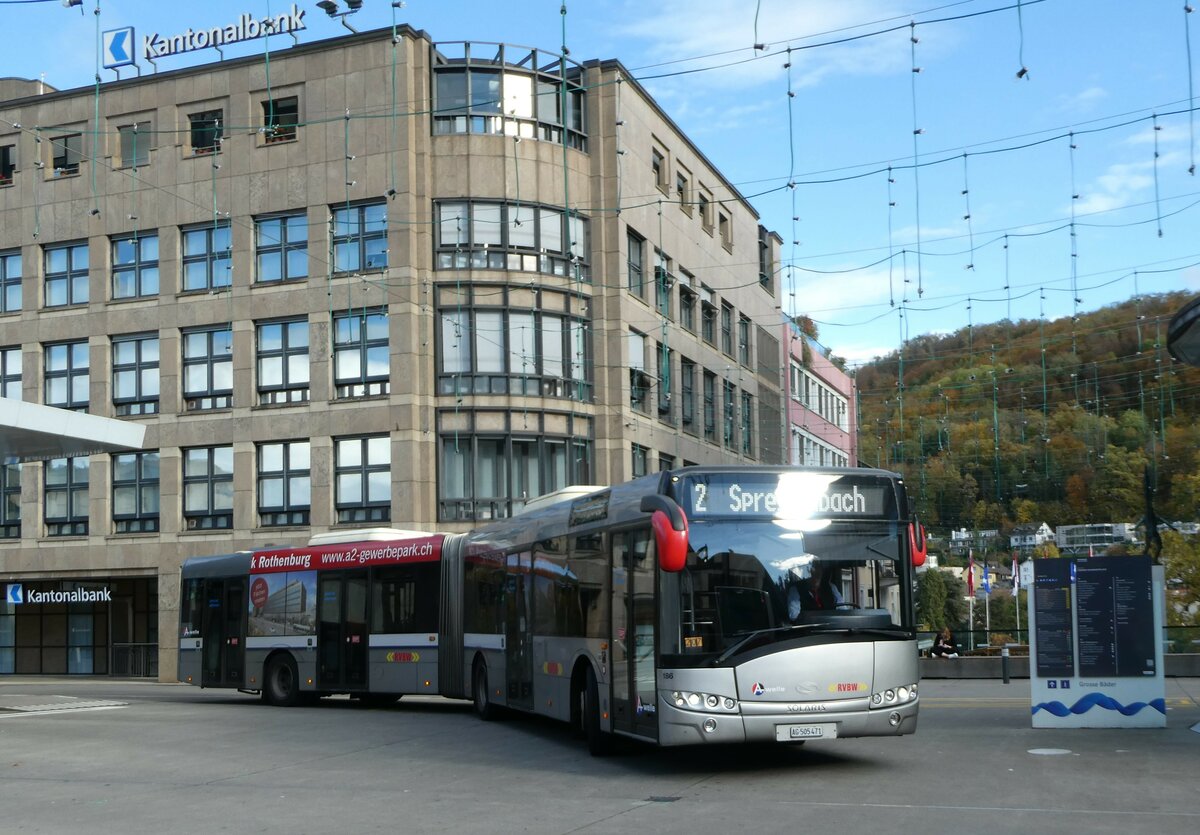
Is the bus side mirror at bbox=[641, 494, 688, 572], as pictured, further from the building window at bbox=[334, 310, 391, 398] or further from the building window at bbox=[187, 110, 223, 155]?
the building window at bbox=[187, 110, 223, 155]

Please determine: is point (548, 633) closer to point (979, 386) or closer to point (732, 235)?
point (979, 386)

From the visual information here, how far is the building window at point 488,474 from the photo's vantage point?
128 ft

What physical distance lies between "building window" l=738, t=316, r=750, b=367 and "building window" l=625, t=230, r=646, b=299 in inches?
493

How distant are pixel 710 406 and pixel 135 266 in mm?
20181

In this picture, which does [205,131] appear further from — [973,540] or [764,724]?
[764,724]

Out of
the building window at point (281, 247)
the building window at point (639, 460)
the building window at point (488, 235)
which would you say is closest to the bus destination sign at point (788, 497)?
the building window at point (488, 235)

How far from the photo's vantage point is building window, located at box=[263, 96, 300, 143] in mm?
40625

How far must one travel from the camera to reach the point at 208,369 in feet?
137

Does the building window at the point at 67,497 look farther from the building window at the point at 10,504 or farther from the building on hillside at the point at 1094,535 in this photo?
the building on hillside at the point at 1094,535

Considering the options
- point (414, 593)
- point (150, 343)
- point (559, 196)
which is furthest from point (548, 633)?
point (150, 343)

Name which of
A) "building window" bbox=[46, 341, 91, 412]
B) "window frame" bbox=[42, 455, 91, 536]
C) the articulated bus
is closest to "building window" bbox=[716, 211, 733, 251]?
"building window" bbox=[46, 341, 91, 412]

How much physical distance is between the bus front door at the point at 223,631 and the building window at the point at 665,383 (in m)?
19.4

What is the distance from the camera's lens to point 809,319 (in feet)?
241

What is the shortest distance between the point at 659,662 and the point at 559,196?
28154mm
